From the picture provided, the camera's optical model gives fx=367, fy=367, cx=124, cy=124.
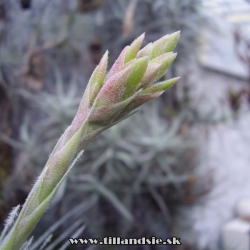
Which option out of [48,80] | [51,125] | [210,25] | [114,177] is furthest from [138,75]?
[210,25]

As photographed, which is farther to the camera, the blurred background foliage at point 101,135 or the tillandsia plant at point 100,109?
the blurred background foliage at point 101,135

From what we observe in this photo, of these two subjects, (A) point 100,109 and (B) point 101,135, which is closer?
(A) point 100,109

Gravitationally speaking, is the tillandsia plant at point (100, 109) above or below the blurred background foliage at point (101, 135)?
below

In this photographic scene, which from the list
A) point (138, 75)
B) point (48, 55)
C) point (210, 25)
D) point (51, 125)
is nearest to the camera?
point (138, 75)

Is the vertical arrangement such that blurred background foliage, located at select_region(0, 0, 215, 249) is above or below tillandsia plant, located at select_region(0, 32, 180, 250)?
above

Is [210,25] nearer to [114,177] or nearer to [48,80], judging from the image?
[48,80]
